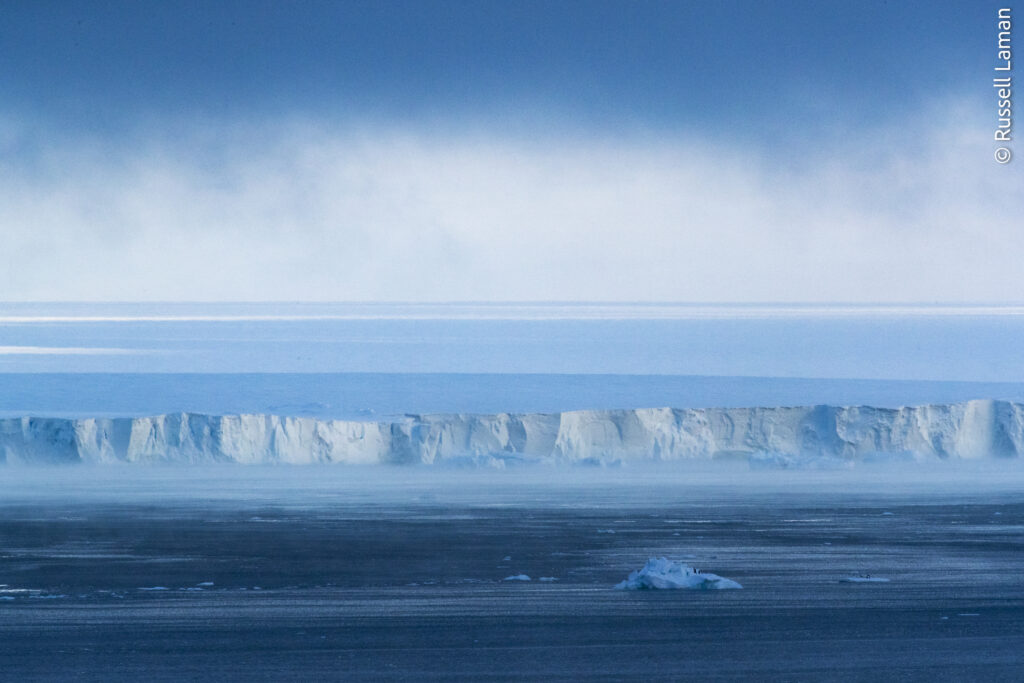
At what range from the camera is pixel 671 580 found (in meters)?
17.5

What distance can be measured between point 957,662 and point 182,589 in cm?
972

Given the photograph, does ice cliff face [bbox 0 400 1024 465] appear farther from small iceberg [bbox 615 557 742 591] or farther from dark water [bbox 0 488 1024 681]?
small iceberg [bbox 615 557 742 591]

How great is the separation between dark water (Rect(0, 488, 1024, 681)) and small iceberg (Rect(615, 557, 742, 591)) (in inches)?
15.1

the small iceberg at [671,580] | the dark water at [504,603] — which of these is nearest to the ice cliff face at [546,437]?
Answer: the dark water at [504,603]

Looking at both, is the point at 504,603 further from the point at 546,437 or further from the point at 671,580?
the point at 546,437

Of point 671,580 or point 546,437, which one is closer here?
point 671,580

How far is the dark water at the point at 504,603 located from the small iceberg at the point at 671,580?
1.25 ft

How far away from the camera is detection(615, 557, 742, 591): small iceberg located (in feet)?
57.1

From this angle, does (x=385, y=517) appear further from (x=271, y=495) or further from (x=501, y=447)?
(x=501, y=447)

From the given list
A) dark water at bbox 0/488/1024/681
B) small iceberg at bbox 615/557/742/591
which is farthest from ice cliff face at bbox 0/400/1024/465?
small iceberg at bbox 615/557/742/591

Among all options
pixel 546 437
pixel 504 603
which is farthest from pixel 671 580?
pixel 546 437

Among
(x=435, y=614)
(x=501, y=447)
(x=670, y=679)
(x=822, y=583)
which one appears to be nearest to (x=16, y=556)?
(x=435, y=614)

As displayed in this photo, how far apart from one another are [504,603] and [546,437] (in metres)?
43.0

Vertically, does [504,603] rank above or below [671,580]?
below
